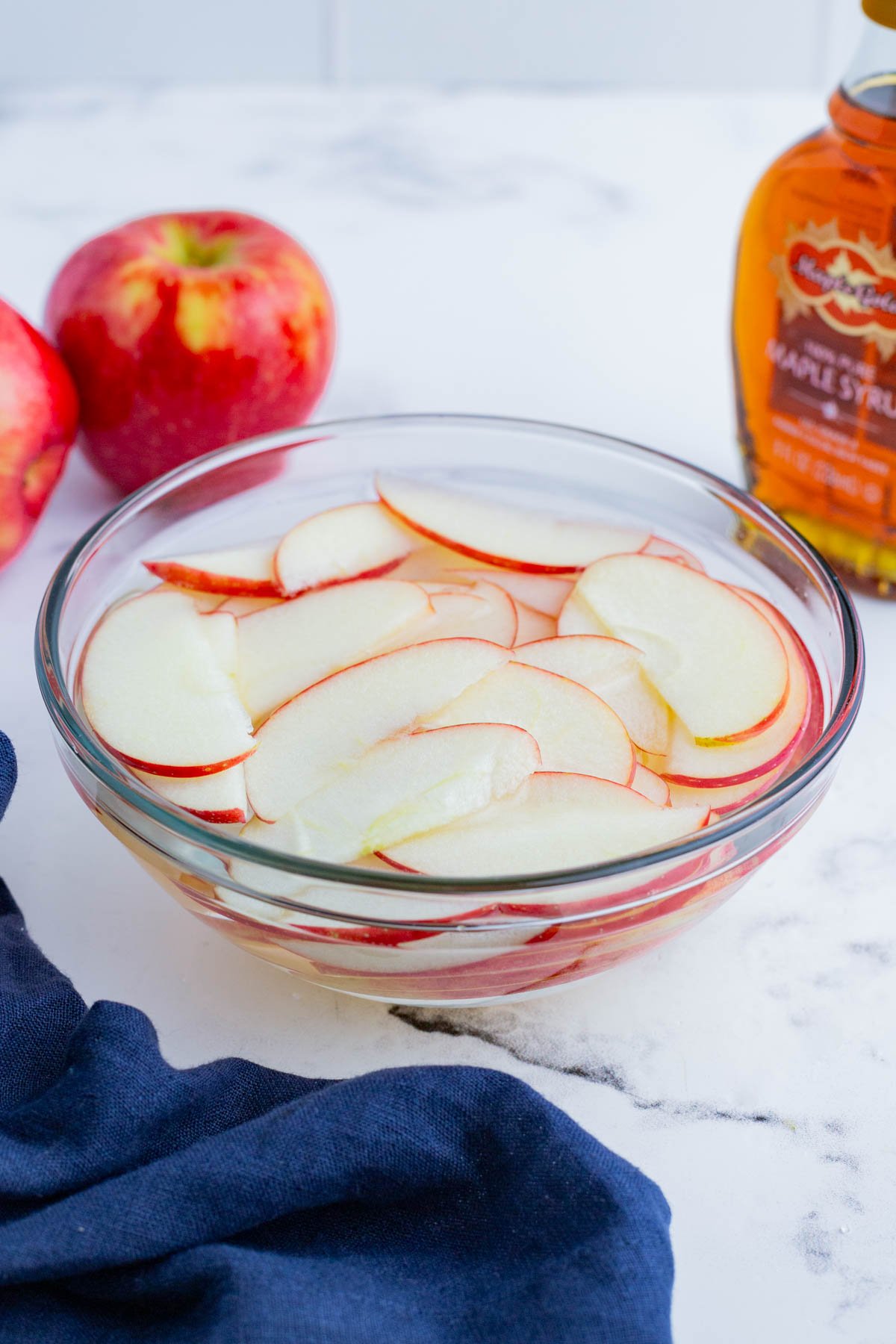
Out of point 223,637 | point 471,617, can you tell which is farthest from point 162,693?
point 471,617

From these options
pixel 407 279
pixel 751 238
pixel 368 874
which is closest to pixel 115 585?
pixel 368 874

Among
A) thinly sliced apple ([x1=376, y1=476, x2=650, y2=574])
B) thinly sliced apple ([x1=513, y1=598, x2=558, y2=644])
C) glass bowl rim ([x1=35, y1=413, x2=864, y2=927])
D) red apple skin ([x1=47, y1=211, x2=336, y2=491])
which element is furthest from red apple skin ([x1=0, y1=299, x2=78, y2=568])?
thinly sliced apple ([x1=513, y1=598, x2=558, y2=644])

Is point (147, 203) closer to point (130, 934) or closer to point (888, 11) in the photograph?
point (888, 11)

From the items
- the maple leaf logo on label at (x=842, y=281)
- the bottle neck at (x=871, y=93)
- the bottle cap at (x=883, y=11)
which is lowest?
the maple leaf logo on label at (x=842, y=281)

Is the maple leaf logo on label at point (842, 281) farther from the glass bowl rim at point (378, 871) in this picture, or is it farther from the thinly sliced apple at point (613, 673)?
the thinly sliced apple at point (613, 673)

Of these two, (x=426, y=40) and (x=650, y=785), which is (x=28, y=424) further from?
(x=426, y=40)

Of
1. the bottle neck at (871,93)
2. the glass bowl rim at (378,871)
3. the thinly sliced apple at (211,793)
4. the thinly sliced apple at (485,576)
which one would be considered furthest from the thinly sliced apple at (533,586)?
the bottle neck at (871,93)
